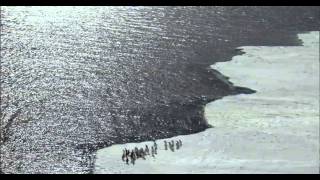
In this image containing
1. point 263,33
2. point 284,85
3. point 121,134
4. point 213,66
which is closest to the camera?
point 121,134

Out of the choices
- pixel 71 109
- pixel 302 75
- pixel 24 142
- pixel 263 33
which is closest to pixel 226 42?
pixel 263 33

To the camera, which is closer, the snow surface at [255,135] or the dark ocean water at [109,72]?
the snow surface at [255,135]

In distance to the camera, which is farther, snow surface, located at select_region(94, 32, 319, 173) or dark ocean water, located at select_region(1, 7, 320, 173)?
dark ocean water, located at select_region(1, 7, 320, 173)

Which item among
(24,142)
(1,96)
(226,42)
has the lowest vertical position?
(24,142)

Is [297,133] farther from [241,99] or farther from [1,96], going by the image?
[1,96]
